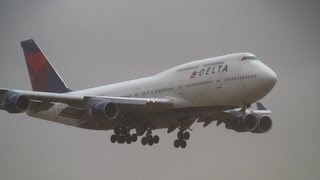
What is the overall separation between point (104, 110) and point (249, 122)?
487 cm

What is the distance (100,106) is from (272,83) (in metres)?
5.43

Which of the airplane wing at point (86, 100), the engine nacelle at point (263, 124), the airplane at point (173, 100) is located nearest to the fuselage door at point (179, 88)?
the airplane at point (173, 100)

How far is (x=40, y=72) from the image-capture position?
29.5m

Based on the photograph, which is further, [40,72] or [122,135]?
[40,72]

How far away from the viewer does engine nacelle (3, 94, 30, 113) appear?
23.1 m

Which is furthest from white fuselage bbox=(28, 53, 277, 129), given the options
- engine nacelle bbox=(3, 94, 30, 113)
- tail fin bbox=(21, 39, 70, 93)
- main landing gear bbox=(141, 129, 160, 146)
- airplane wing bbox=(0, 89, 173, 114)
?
tail fin bbox=(21, 39, 70, 93)

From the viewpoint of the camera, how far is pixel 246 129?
25016 millimetres

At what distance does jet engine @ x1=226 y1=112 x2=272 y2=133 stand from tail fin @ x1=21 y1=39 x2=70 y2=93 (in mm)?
6813

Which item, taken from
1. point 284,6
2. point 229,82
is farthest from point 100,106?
point 284,6

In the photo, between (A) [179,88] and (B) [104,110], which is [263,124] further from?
(B) [104,110]

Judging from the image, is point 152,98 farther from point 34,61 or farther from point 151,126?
point 34,61

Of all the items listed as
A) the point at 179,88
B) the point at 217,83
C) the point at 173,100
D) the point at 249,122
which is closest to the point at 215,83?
the point at 217,83

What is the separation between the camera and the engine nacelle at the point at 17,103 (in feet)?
75.7

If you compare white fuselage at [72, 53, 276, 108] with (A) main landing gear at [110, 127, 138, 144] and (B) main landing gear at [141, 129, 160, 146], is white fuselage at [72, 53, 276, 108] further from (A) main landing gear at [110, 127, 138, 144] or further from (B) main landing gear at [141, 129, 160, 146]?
(B) main landing gear at [141, 129, 160, 146]
